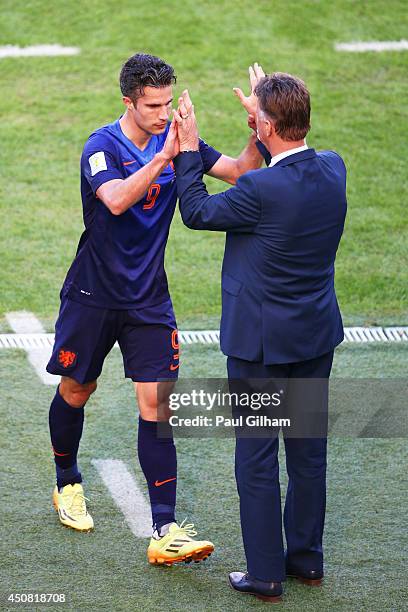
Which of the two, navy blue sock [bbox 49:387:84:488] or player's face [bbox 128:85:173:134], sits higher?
player's face [bbox 128:85:173:134]

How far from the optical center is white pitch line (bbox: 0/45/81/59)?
990 cm

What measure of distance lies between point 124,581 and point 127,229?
1.28 m

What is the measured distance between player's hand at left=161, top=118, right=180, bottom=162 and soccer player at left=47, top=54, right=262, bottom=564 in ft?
0.47

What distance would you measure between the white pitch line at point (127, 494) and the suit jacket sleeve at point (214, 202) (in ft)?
4.36

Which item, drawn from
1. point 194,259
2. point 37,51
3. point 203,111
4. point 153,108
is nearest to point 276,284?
point 153,108

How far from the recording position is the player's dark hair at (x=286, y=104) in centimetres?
367

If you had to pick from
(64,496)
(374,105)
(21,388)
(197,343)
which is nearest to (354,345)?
(197,343)

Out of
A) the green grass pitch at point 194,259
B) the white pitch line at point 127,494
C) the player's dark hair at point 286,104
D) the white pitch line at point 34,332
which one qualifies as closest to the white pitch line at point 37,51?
the green grass pitch at point 194,259

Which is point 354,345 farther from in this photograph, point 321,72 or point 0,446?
point 321,72

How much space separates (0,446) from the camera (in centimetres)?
511

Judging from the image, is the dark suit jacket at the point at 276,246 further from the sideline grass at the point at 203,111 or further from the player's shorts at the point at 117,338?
the sideline grass at the point at 203,111

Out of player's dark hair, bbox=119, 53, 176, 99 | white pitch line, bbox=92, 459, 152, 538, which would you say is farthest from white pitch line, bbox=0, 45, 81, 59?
player's dark hair, bbox=119, 53, 176, 99

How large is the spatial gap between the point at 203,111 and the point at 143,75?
518cm

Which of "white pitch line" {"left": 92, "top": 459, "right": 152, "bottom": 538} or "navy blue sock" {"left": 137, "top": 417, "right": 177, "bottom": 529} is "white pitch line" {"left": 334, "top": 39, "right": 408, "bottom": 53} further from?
"navy blue sock" {"left": 137, "top": 417, "right": 177, "bottom": 529}
